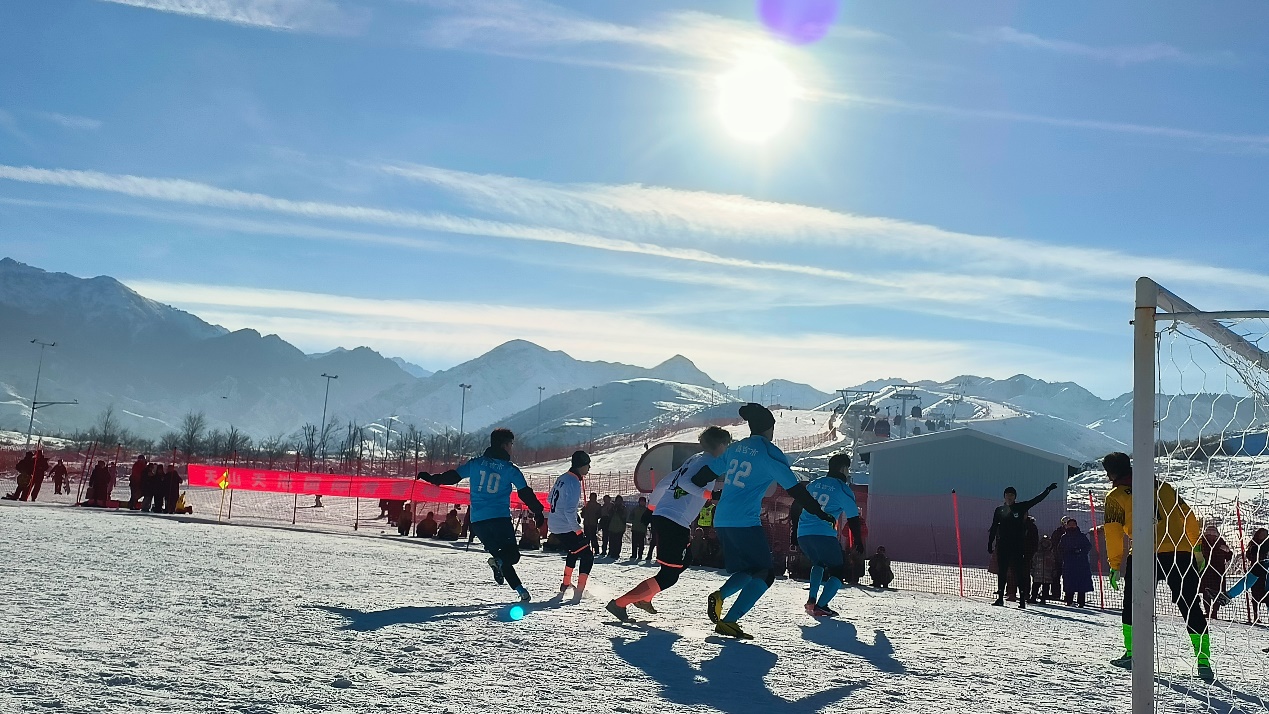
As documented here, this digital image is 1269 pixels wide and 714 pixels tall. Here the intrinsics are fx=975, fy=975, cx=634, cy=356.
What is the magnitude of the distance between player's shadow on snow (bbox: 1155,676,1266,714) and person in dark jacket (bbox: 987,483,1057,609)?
20.8 feet

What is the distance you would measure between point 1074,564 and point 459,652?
12.6 meters

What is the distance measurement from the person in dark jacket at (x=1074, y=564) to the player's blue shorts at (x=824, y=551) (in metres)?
7.08

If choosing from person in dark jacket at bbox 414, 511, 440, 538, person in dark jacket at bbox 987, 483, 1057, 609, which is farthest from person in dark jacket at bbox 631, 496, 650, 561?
person in dark jacket at bbox 987, 483, 1057, 609

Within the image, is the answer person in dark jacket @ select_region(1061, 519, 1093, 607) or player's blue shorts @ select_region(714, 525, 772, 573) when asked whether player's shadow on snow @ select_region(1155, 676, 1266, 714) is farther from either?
person in dark jacket @ select_region(1061, 519, 1093, 607)

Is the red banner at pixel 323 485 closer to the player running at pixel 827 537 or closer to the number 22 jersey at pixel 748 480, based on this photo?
the player running at pixel 827 537

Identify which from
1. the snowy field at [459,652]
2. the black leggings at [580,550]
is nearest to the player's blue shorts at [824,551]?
the snowy field at [459,652]

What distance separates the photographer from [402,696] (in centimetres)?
485

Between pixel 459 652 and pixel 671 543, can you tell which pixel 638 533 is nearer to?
pixel 671 543

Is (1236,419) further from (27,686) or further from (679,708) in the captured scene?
(27,686)

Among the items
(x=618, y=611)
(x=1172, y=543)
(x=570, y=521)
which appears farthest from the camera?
(x=570, y=521)

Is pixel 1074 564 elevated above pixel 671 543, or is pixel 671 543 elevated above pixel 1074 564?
pixel 671 543

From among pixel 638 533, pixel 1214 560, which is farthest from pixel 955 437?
pixel 1214 560

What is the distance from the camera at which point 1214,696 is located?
618 centimetres

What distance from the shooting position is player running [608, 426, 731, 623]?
27.6 feet
